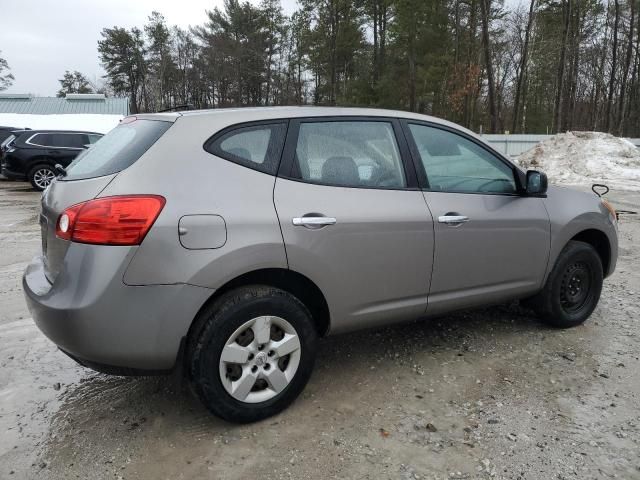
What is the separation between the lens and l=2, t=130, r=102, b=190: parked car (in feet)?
45.8

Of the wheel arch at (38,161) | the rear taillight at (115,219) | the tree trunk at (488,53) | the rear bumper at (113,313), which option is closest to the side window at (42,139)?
the wheel arch at (38,161)

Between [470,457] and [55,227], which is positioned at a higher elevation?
[55,227]

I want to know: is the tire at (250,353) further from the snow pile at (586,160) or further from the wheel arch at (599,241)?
the snow pile at (586,160)

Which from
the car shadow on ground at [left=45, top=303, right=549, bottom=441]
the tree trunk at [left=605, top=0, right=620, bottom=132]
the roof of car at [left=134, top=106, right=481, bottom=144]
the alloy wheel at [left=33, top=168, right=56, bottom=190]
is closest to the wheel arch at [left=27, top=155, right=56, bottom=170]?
the alloy wheel at [left=33, top=168, right=56, bottom=190]

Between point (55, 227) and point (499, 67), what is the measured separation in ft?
129

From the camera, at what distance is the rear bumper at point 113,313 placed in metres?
2.26

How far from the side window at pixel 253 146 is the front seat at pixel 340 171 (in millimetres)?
293

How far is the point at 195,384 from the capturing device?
249 cm

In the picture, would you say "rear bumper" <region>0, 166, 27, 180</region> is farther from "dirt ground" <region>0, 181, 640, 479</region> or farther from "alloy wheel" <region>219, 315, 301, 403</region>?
"alloy wheel" <region>219, 315, 301, 403</region>

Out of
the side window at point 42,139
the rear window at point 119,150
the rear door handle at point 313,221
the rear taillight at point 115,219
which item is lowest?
the rear door handle at point 313,221

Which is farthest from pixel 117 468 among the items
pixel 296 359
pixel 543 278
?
pixel 543 278

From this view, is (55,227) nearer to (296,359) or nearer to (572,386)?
(296,359)

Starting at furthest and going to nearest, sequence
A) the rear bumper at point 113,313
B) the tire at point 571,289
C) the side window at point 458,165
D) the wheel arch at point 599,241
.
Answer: the wheel arch at point 599,241, the tire at point 571,289, the side window at point 458,165, the rear bumper at point 113,313

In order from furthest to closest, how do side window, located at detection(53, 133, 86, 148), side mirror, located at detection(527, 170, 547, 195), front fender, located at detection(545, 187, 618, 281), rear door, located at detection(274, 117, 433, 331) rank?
side window, located at detection(53, 133, 86, 148) < front fender, located at detection(545, 187, 618, 281) < side mirror, located at detection(527, 170, 547, 195) < rear door, located at detection(274, 117, 433, 331)
